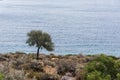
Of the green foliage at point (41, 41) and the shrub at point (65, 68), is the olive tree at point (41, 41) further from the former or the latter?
the shrub at point (65, 68)

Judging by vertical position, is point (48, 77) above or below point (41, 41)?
below

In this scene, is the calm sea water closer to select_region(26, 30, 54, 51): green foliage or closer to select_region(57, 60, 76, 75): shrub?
select_region(26, 30, 54, 51): green foliage

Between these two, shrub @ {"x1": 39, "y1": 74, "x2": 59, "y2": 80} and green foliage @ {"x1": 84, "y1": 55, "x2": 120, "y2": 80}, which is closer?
green foliage @ {"x1": 84, "y1": 55, "x2": 120, "y2": 80}

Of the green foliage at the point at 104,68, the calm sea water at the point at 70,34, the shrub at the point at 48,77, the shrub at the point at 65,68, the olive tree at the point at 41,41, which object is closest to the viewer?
the green foliage at the point at 104,68

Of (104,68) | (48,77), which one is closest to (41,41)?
(48,77)

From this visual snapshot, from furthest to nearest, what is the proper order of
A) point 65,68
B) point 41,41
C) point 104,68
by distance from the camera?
point 41,41, point 65,68, point 104,68

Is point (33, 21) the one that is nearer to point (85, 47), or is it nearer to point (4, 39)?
point (4, 39)

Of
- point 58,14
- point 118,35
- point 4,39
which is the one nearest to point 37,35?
point 4,39

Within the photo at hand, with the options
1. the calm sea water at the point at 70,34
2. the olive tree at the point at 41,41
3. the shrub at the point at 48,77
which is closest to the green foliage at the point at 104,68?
the shrub at the point at 48,77

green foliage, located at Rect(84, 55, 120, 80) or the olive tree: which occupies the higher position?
the olive tree

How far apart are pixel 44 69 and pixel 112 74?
39.3 ft

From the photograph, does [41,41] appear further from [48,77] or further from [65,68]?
[48,77]

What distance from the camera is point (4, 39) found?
79.9 m

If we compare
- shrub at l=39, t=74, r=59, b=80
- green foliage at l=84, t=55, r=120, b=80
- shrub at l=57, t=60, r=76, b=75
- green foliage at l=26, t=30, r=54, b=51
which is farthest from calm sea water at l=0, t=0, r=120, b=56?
green foliage at l=84, t=55, r=120, b=80
